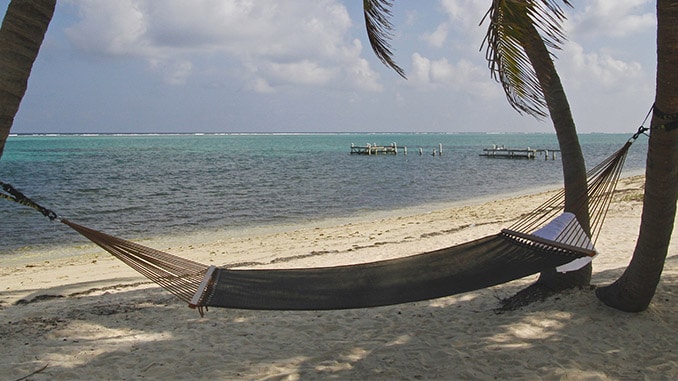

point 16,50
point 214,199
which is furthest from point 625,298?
point 214,199

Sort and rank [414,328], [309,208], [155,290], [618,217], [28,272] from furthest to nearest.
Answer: [309,208]
[618,217]
[28,272]
[155,290]
[414,328]

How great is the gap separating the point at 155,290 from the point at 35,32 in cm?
326

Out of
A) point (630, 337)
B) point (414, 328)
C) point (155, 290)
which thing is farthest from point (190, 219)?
point (630, 337)

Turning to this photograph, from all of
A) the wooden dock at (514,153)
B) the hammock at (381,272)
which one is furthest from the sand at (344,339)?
the wooden dock at (514,153)

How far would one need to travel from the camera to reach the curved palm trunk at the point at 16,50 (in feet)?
5.78

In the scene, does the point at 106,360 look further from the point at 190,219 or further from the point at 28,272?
the point at 190,219

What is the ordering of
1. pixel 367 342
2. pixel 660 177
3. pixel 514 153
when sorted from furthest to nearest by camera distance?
1. pixel 514 153
2. pixel 367 342
3. pixel 660 177

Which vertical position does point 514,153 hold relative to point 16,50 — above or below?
below

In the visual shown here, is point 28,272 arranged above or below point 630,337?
below

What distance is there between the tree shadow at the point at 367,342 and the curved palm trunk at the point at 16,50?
152 centimetres

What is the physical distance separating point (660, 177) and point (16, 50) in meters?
2.79

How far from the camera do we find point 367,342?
10.2 feet

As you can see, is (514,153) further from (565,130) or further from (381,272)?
(381,272)

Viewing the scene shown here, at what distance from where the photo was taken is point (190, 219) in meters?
11.6
